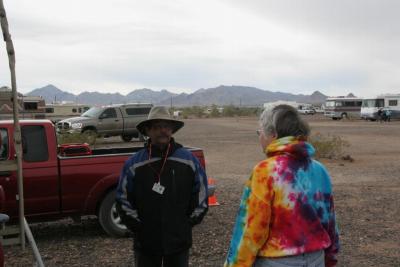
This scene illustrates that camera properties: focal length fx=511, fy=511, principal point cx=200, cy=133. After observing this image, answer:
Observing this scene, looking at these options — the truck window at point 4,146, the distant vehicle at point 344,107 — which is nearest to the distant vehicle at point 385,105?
the distant vehicle at point 344,107

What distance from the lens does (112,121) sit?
24625 millimetres

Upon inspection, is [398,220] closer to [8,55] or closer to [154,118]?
[154,118]

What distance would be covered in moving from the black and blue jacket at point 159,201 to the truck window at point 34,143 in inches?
125

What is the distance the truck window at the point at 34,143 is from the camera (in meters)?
6.26

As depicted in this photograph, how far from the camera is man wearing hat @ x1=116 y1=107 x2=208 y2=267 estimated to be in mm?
3322

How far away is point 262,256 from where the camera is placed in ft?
8.53

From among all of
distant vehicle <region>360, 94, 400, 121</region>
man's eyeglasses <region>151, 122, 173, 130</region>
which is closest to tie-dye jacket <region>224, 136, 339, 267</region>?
man's eyeglasses <region>151, 122, 173, 130</region>

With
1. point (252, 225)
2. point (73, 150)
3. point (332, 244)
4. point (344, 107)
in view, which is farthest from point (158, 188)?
point (344, 107)

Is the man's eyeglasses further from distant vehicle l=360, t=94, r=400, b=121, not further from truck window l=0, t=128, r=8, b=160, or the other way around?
distant vehicle l=360, t=94, r=400, b=121

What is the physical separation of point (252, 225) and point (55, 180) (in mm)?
4272

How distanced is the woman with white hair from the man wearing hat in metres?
0.78

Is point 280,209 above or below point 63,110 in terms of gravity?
below

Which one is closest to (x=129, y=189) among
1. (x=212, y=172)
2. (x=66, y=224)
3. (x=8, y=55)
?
(x=8, y=55)

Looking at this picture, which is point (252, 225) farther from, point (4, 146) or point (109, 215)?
point (4, 146)
